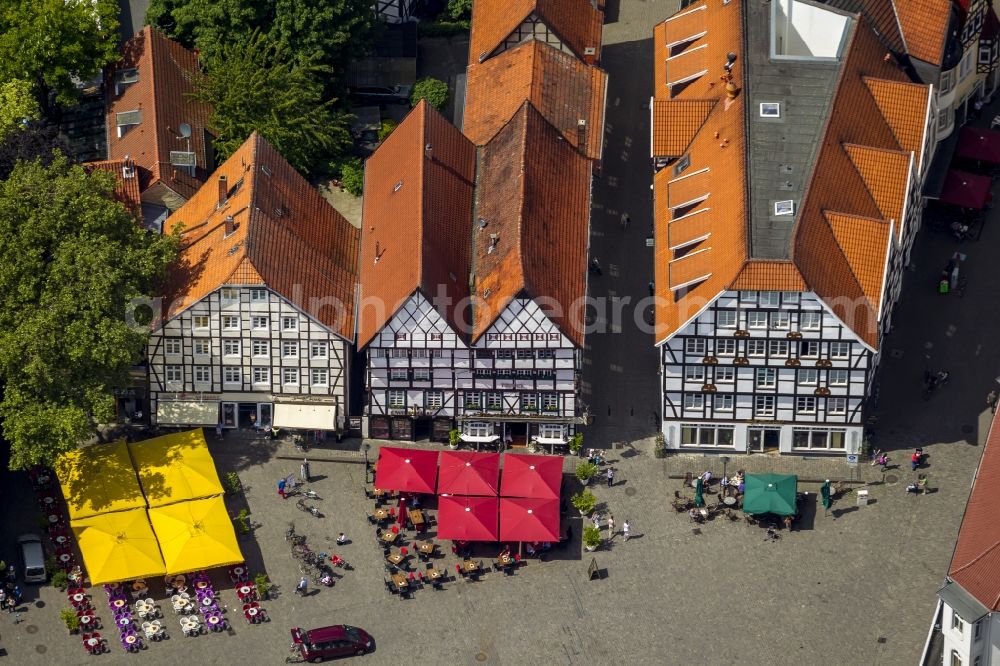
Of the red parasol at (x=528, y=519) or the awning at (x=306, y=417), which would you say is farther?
the awning at (x=306, y=417)

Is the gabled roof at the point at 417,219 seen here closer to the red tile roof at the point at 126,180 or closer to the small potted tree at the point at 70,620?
the red tile roof at the point at 126,180

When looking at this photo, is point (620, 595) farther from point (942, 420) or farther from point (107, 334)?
point (107, 334)

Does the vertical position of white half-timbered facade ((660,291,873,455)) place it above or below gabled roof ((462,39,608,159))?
below

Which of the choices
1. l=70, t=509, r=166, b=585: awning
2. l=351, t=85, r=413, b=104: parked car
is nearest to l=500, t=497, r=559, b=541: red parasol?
l=70, t=509, r=166, b=585: awning

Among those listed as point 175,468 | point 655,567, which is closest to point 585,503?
point 655,567

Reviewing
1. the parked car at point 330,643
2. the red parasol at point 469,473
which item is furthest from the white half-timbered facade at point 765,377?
the parked car at point 330,643

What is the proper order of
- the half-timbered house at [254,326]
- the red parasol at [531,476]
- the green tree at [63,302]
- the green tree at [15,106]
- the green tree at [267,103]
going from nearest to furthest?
1. the green tree at [63,302]
2. the red parasol at [531,476]
3. the half-timbered house at [254,326]
4. the green tree at [15,106]
5. the green tree at [267,103]

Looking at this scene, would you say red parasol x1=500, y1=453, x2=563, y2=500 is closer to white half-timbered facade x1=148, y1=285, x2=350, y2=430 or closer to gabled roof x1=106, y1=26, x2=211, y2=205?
white half-timbered facade x1=148, y1=285, x2=350, y2=430

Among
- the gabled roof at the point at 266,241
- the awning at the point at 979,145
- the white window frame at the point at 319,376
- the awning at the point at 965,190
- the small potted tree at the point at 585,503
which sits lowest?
the small potted tree at the point at 585,503
